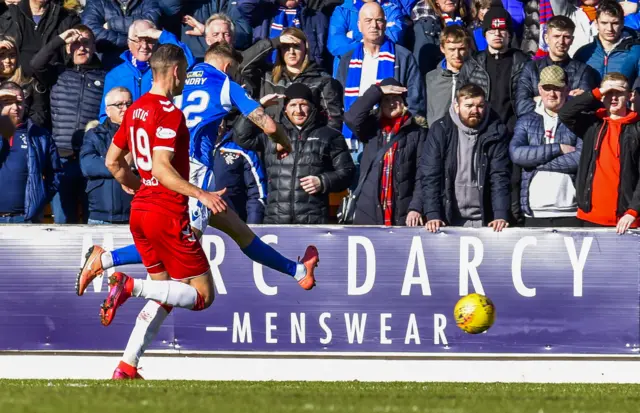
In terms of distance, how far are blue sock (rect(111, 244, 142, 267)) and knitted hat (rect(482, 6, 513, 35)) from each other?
5.24 m

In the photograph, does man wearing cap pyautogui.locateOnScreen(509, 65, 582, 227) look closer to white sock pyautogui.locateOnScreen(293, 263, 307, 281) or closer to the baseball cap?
the baseball cap

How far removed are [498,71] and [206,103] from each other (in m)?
4.34

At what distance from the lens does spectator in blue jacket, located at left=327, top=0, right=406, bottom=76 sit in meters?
14.0

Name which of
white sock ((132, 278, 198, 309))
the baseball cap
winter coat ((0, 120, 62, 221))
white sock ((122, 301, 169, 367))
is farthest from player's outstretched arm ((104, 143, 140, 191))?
the baseball cap

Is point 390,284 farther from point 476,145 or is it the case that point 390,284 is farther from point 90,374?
point 90,374

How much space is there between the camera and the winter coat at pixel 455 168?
11.8m

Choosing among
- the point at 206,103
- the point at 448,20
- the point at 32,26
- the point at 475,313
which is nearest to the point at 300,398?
the point at 206,103

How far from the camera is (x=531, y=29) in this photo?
1413 centimetres

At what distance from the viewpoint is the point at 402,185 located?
12.2 metres

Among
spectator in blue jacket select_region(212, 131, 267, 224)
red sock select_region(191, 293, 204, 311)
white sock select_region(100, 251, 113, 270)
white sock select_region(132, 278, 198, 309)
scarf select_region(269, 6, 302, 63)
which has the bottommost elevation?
red sock select_region(191, 293, 204, 311)

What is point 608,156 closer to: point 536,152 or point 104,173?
point 536,152

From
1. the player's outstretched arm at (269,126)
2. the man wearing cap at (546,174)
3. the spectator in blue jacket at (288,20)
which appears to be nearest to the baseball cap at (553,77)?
the man wearing cap at (546,174)

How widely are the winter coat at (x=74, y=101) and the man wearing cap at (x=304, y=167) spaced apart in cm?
227

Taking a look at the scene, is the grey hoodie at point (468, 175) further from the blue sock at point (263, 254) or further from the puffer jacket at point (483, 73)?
the blue sock at point (263, 254)
